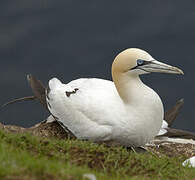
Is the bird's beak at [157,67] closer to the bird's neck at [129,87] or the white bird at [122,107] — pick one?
the white bird at [122,107]

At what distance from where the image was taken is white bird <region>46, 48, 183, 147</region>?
8508 millimetres

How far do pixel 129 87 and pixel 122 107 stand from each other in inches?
12.9

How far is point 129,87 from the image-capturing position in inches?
345

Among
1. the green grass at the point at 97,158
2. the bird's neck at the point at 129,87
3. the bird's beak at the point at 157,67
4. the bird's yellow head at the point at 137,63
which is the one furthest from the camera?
the bird's neck at the point at 129,87

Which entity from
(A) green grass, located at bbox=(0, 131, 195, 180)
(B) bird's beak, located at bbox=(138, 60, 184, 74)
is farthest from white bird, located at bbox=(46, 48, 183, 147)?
(A) green grass, located at bbox=(0, 131, 195, 180)

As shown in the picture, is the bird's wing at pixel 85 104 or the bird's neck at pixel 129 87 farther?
the bird's neck at pixel 129 87

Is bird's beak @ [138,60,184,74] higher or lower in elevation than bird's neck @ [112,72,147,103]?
higher

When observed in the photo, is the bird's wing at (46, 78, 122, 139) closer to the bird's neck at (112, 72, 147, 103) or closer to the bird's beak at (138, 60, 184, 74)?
the bird's neck at (112, 72, 147, 103)

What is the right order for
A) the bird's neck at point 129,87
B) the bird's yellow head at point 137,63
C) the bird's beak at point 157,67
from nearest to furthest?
the bird's beak at point 157,67, the bird's yellow head at point 137,63, the bird's neck at point 129,87

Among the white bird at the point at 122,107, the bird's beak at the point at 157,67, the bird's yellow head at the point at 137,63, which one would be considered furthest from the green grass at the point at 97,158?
the bird's yellow head at the point at 137,63

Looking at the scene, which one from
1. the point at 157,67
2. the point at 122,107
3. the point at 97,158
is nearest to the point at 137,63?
the point at 157,67

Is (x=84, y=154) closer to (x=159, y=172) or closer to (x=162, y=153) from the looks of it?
(x=159, y=172)

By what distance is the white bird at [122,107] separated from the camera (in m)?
8.51

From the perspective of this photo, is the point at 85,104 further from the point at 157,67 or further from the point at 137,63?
the point at 157,67
